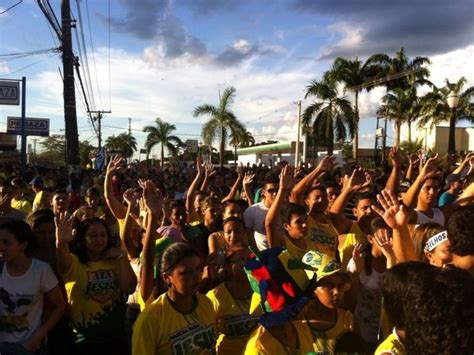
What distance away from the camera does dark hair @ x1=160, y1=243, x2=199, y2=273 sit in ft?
9.08

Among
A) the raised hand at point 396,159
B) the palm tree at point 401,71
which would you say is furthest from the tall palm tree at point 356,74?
the raised hand at point 396,159

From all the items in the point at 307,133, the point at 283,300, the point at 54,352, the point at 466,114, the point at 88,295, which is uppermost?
the point at 466,114

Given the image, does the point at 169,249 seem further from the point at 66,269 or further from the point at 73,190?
the point at 73,190

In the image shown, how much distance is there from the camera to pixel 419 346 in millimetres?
1567

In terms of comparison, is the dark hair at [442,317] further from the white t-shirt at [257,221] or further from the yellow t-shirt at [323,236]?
the white t-shirt at [257,221]

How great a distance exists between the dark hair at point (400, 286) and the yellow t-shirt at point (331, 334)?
69 cm

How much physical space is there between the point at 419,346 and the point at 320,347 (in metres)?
1.07

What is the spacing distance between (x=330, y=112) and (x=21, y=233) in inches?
999

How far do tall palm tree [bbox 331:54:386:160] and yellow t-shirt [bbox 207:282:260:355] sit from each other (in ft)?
87.5

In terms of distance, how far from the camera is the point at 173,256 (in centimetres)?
278

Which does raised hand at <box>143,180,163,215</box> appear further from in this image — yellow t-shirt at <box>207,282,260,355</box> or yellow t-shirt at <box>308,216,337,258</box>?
yellow t-shirt at <box>308,216,337,258</box>

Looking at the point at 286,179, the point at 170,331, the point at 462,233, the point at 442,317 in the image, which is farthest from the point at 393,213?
the point at 170,331

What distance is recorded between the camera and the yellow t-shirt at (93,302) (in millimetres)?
3529

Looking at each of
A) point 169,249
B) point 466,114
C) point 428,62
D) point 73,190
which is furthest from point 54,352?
point 466,114
